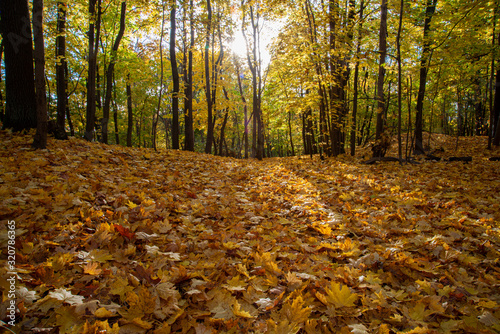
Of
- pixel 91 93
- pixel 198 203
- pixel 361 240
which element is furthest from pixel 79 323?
pixel 91 93

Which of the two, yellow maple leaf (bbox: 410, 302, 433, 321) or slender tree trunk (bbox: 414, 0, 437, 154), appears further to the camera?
slender tree trunk (bbox: 414, 0, 437, 154)

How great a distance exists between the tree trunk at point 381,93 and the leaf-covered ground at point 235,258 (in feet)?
14.2

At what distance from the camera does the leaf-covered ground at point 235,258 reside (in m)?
1.45

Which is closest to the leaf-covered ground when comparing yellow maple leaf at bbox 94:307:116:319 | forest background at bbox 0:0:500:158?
yellow maple leaf at bbox 94:307:116:319

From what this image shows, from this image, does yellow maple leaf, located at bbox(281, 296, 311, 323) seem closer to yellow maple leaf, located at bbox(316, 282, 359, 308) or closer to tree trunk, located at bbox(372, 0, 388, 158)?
yellow maple leaf, located at bbox(316, 282, 359, 308)

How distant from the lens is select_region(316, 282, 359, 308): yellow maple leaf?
5.25 feet

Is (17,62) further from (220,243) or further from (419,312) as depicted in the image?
(419,312)

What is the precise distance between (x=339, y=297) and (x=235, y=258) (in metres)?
0.96

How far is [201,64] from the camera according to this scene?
47.5 ft

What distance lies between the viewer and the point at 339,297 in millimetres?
1643

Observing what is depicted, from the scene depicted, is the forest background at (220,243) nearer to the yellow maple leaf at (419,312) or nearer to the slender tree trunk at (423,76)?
the yellow maple leaf at (419,312)

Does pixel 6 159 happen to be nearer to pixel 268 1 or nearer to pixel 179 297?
pixel 179 297

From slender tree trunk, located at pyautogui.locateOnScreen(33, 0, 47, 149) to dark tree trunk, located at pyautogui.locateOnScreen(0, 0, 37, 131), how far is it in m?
1.46

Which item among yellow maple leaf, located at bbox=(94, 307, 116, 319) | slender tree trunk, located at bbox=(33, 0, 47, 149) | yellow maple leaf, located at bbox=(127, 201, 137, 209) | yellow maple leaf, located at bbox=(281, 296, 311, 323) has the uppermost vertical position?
slender tree trunk, located at bbox=(33, 0, 47, 149)
